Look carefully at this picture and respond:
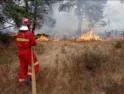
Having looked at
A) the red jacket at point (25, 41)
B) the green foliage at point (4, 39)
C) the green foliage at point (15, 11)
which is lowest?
the green foliage at point (4, 39)

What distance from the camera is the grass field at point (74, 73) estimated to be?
8781 mm

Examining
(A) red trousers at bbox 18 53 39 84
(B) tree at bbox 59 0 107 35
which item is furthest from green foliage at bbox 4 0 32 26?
(B) tree at bbox 59 0 107 35

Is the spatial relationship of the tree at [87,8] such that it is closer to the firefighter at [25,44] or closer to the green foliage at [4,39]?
the green foliage at [4,39]

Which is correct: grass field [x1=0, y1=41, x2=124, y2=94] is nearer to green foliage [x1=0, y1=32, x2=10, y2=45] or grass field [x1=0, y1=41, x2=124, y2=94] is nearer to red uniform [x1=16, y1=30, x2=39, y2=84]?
red uniform [x1=16, y1=30, x2=39, y2=84]

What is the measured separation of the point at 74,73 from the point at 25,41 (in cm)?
215

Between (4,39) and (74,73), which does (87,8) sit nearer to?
(4,39)

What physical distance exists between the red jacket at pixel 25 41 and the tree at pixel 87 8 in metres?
21.0

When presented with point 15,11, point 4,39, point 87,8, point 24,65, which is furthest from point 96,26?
point 24,65

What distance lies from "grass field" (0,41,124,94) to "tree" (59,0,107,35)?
18.3 metres

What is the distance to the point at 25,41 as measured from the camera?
27.5ft

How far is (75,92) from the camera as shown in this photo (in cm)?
854

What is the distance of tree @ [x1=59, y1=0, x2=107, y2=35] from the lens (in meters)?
29.5

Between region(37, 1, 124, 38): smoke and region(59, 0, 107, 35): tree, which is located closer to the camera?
region(59, 0, 107, 35): tree

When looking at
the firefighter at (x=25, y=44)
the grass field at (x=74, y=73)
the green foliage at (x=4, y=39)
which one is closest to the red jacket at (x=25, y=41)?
the firefighter at (x=25, y=44)
